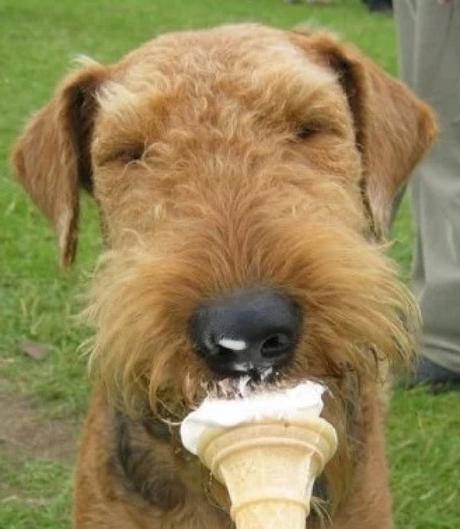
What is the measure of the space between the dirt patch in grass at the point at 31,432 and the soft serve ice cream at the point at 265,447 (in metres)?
2.33

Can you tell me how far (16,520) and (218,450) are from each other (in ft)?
6.56

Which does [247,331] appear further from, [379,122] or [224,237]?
[379,122]

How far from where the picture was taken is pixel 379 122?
333 centimetres

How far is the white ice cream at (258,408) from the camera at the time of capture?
7.67 ft

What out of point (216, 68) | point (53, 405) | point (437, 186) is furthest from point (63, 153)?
point (437, 186)

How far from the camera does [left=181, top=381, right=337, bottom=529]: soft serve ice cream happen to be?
228cm

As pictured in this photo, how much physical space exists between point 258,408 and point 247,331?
0.54ft

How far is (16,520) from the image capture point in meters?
4.18

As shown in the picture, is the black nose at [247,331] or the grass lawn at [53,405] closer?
the black nose at [247,331]

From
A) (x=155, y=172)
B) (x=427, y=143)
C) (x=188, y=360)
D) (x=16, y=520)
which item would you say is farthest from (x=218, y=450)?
(x=16, y=520)

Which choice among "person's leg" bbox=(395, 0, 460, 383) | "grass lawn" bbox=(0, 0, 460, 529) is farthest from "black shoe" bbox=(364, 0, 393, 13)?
"person's leg" bbox=(395, 0, 460, 383)

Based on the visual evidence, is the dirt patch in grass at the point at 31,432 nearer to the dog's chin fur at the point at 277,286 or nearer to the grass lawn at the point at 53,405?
the grass lawn at the point at 53,405

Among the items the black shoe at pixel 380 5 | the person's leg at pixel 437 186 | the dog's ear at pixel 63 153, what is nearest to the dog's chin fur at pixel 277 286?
the dog's ear at pixel 63 153

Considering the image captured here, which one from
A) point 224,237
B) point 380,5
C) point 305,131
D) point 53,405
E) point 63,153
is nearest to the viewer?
point 224,237
